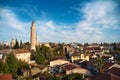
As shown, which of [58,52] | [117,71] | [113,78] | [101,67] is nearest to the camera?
[113,78]

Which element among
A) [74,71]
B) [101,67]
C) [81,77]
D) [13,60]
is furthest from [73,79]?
[13,60]

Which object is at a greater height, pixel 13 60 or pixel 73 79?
pixel 13 60

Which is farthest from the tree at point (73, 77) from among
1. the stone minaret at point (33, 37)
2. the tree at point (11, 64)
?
the stone minaret at point (33, 37)

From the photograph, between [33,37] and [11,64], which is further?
[33,37]

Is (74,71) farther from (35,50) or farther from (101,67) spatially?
(35,50)

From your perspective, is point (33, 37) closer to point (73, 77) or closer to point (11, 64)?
point (11, 64)

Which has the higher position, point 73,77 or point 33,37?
point 33,37

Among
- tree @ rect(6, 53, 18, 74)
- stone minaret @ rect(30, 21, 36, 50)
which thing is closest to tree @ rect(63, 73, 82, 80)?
tree @ rect(6, 53, 18, 74)

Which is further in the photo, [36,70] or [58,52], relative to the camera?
[58,52]

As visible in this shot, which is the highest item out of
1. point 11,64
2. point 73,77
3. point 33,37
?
point 33,37

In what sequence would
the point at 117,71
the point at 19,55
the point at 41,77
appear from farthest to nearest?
the point at 19,55, the point at 41,77, the point at 117,71

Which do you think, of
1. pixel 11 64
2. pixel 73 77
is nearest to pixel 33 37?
pixel 11 64
